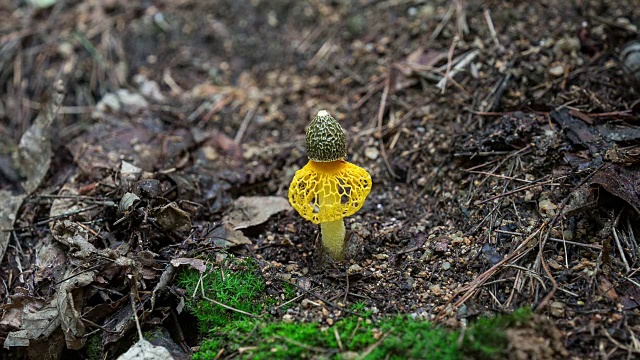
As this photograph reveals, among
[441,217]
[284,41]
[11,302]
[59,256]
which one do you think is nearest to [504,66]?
[441,217]

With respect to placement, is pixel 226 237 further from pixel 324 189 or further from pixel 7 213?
pixel 7 213

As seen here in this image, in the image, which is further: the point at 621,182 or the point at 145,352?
the point at 621,182

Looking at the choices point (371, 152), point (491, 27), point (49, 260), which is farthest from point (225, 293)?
point (491, 27)

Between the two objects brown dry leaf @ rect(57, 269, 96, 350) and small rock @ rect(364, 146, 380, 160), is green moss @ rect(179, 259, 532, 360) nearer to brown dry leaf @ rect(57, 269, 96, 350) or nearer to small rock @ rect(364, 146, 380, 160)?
brown dry leaf @ rect(57, 269, 96, 350)

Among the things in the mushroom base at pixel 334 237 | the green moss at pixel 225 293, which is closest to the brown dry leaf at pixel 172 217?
the green moss at pixel 225 293

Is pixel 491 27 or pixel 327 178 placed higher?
pixel 491 27

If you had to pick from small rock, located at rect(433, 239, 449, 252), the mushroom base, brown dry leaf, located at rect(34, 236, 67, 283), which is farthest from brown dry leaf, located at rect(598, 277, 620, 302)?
brown dry leaf, located at rect(34, 236, 67, 283)
